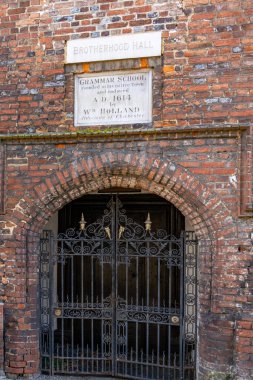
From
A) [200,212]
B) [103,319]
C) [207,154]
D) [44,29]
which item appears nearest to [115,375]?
[103,319]

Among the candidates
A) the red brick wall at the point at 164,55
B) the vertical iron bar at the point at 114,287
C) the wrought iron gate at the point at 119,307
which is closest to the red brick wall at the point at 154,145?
the red brick wall at the point at 164,55

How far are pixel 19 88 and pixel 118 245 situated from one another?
2.33 metres

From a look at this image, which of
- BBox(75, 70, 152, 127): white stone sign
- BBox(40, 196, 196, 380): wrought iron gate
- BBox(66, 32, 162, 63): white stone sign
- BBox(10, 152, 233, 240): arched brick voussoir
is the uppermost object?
BBox(66, 32, 162, 63): white stone sign

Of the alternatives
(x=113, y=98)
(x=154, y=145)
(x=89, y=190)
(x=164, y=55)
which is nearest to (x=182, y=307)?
(x=89, y=190)

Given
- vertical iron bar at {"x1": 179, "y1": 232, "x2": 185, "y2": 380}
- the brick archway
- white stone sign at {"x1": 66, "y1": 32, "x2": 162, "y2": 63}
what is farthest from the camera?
vertical iron bar at {"x1": 179, "y1": 232, "x2": 185, "y2": 380}

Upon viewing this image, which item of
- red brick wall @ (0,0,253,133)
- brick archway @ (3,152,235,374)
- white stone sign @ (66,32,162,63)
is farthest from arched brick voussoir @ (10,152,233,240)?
white stone sign @ (66,32,162,63)

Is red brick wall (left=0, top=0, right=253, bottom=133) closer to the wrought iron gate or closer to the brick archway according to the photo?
the brick archway

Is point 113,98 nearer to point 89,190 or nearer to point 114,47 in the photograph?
point 114,47

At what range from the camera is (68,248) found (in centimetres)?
596

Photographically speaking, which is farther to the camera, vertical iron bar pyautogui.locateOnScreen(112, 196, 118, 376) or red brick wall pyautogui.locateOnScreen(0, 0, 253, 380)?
vertical iron bar pyautogui.locateOnScreen(112, 196, 118, 376)

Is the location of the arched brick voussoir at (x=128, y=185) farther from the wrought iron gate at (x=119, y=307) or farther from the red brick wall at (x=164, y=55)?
the red brick wall at (x=164, y=55)

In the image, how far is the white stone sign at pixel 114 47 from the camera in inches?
200

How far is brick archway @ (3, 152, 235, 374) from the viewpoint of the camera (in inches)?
196

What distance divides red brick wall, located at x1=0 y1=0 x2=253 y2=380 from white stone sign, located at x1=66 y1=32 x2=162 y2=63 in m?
0.08
